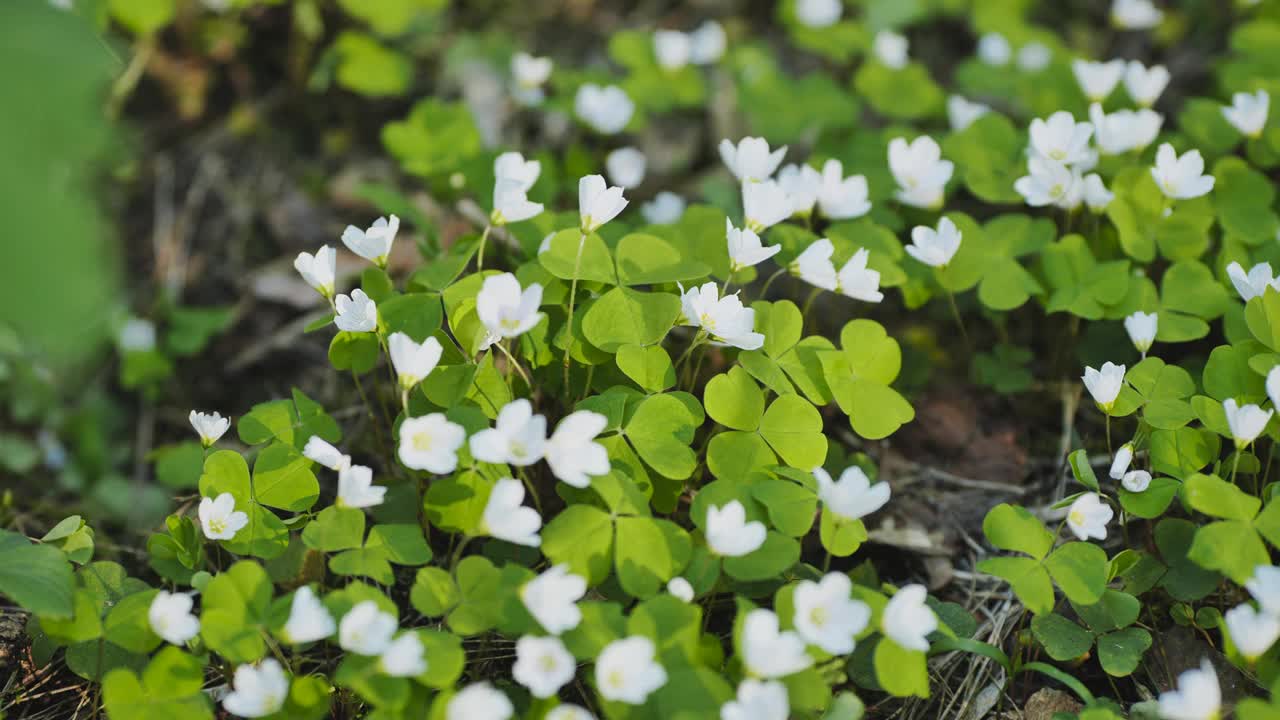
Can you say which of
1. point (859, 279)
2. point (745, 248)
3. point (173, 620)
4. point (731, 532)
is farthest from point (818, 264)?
point (173, 620)

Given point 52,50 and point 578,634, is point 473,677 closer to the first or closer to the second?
point 578,634

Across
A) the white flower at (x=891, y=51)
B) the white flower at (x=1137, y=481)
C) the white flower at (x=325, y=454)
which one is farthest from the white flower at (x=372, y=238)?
the white flower at (x=891, y=51)

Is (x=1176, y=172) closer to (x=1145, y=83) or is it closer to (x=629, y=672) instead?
(x=1145, y=83)

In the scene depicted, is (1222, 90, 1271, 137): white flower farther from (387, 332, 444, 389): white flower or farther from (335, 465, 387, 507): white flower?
(335, 465, 387, 507): white flower

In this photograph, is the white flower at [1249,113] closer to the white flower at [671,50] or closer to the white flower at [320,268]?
the white flower at [671,50]

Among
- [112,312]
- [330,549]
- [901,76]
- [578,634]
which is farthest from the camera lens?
[901,76]

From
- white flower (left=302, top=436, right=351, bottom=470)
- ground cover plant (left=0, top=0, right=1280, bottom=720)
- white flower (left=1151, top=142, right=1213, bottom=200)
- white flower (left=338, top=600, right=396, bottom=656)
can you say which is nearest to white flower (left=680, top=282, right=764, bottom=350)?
ground cover plant (left=0, top=0, right=1280, bottom=720)

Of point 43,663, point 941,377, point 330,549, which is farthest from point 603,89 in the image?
point 43,663
